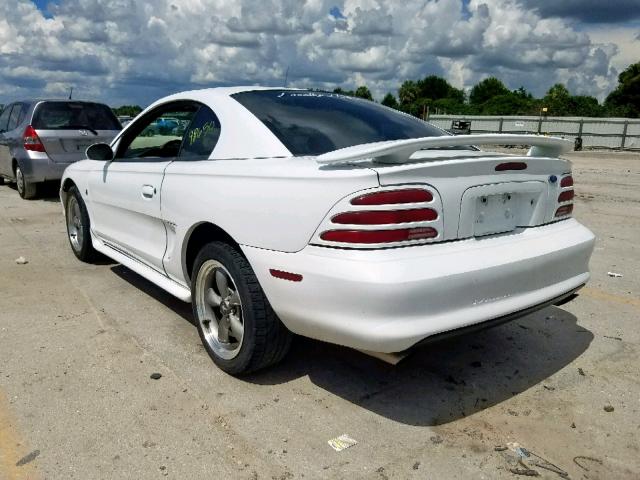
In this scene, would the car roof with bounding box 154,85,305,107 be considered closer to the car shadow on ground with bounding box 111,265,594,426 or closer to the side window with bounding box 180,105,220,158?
the side window with bounding box 180,105,220,158

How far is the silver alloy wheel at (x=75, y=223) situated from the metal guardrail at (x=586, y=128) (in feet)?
92.8

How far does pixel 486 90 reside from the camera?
102312mm

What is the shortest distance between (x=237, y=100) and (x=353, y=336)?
5.21 ft

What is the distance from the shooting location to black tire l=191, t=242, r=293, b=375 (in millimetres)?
2768

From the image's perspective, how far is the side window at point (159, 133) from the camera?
3.67 meters

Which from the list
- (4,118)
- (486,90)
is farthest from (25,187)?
(486,90)

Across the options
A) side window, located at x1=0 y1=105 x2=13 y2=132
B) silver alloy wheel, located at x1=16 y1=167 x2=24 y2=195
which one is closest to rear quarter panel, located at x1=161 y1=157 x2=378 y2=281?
silver alloy wheel, located at x1=16 y1=167 x2=24 y2=195

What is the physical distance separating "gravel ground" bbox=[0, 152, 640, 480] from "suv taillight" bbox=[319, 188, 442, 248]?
90 centimetres

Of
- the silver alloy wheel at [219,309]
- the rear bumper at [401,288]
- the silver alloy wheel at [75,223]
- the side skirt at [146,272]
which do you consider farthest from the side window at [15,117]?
the rear bumper at [401,288]

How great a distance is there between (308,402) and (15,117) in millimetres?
9040

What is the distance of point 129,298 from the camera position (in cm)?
436

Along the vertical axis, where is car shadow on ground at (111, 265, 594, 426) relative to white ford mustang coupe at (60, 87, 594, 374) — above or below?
below

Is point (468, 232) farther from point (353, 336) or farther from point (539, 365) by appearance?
point (539, 365)

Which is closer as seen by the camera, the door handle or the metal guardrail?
the door handle
